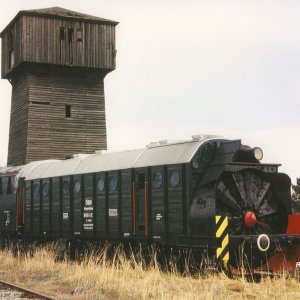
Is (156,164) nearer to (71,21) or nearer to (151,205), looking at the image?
(151,205)

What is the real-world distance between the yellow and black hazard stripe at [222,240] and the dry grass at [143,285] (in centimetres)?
43

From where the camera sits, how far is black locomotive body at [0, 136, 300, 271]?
14.8 metres

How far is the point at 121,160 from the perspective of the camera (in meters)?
18.7

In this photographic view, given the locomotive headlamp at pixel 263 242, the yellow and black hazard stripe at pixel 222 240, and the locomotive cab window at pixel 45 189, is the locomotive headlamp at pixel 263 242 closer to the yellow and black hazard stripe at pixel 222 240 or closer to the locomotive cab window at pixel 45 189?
the yellow and black hazard stripe at pixel 222 240

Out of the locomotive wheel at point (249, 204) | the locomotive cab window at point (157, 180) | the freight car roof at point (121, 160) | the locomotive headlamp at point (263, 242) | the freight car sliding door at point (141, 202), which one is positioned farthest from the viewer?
the freight car sliding door at point (141, 202)

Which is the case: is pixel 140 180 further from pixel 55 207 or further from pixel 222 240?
pixel 55 207

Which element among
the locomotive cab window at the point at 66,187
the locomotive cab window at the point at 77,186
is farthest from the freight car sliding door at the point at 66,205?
the locomotive cab window at the point at 77,186

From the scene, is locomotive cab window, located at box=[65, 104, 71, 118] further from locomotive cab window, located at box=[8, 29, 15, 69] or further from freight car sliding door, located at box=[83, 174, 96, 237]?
freight car sliding door, located at box=[83, 174, 96, 237]

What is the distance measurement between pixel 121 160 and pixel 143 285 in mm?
6342

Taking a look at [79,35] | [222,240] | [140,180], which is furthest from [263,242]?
[79,35]

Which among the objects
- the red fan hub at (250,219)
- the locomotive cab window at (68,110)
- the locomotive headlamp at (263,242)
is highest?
the locomotive cab window at (68,110)

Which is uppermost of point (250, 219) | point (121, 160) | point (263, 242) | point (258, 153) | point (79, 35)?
point (79, 35)

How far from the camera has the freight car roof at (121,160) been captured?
1612 centimetres

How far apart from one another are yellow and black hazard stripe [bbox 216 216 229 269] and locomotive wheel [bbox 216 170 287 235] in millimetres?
548
